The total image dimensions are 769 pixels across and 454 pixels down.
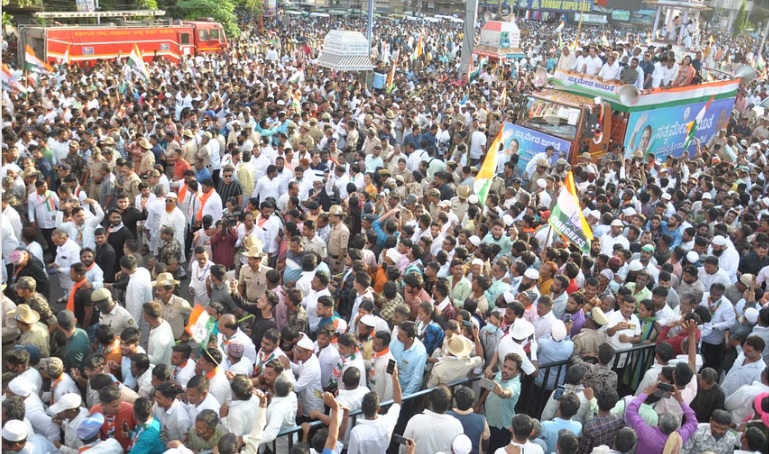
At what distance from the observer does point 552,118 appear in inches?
576

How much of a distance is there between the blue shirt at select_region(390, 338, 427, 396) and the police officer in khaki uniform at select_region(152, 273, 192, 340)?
215 cm

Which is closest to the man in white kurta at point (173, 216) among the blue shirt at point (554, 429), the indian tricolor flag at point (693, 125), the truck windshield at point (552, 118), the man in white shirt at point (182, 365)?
the man in white shirt at point (182, 365)

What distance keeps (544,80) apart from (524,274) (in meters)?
10.4

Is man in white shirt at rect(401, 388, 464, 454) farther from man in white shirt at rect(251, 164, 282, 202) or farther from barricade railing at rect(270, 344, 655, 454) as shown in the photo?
man in white shirt at rect(251, 164, 282, 202)

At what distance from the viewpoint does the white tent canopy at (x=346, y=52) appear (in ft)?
63.1

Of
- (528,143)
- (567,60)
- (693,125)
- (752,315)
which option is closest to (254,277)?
(752,315)

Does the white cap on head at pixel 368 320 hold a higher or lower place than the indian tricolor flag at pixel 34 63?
lower

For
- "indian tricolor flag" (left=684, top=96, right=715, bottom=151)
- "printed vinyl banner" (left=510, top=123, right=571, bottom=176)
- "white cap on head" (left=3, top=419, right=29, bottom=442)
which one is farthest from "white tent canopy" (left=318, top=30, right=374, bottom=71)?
"white cap on head" (left=3, top=419, right=29, bottom=442)

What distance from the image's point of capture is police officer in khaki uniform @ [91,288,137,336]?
6137 mm

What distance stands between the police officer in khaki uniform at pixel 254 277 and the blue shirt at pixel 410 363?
199 cm

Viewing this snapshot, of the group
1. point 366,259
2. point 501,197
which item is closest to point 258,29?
point 501,197

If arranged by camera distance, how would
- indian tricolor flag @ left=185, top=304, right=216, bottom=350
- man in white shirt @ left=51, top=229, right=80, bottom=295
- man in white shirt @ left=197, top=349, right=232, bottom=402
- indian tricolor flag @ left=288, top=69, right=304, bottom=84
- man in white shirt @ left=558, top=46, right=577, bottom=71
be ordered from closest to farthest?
man in white shirt @ left=197, top=349, right=232, bottom=402, indian tricolor flag @ left=185, top=304, right=216, bottom=350, man in white shirt @ left=51, top=229, right=80, bottom=295, man in white shirt @ left=558, top=46, right=577, bottom=71, indian tricolor flag @ left=288, top=69, right=304, bottom=84

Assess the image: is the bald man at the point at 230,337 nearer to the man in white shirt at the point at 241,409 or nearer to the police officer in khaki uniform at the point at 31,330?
the man in white shirt at the point at 241,409

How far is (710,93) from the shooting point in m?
17.6
